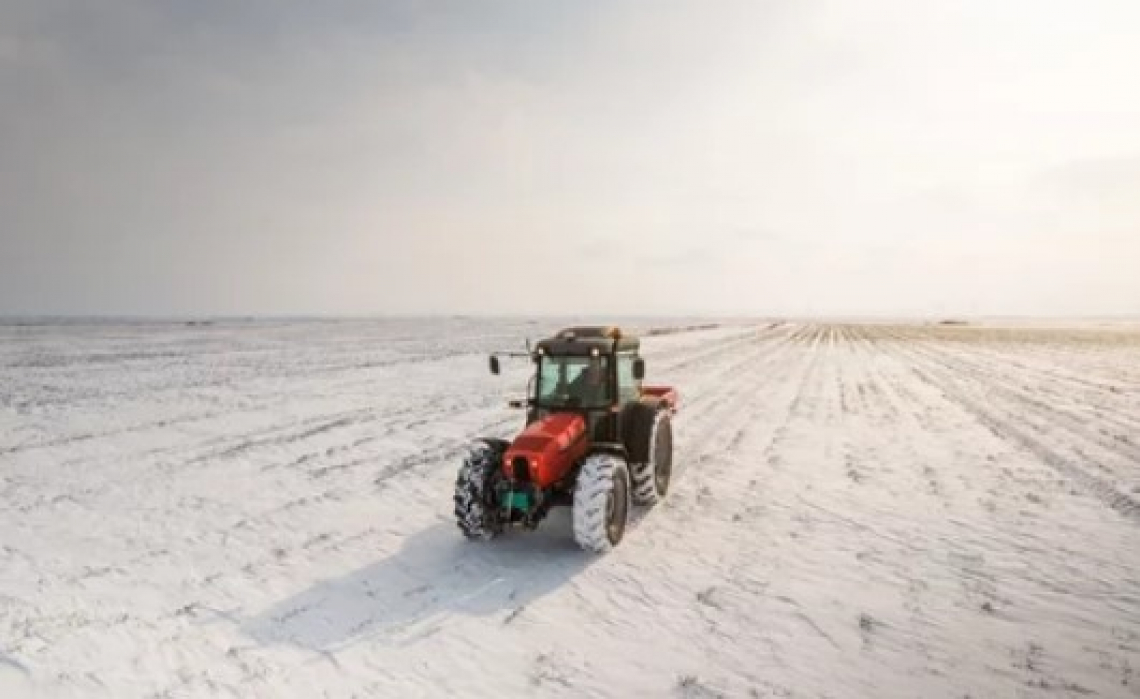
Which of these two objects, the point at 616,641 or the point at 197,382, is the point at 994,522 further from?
the point at 197,382

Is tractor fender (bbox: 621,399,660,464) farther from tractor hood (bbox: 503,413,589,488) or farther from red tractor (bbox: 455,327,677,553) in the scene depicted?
tractor hood (bbox: 503,413,589,488)

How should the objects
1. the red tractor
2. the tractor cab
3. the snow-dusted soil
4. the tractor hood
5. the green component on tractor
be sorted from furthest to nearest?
1. the tractor cab
2. the green component on tractor
3. the red tractor
4. the tractor hood
5. the snow-dusted soil

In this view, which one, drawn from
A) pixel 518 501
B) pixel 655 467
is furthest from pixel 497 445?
pixel 655 467

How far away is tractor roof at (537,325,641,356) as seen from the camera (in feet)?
26.3

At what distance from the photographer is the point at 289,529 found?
8.17 metres

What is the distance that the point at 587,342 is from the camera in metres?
8.05

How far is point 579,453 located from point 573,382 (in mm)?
897

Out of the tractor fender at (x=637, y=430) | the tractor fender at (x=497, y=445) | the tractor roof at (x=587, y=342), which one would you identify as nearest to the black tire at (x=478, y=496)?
the tractor fender at (x=497, y=445)

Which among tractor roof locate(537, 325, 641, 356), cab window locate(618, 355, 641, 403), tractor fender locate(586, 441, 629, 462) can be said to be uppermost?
tractor roof locate(537, 325, 641, 356)

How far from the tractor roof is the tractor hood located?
2.82 feet

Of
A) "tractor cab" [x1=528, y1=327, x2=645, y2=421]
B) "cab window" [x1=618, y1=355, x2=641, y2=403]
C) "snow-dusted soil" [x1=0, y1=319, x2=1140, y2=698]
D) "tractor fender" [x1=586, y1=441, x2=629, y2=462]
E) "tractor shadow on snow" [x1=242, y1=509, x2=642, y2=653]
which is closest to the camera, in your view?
"snow-dusted soil" [x1=0, y1=319, x2=1140, y2=698]

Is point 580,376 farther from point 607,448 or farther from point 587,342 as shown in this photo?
point 607,448

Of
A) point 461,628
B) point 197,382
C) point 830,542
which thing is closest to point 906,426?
point 830,542

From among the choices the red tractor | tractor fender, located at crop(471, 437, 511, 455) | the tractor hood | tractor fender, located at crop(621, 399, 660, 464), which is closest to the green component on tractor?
the red tractor
